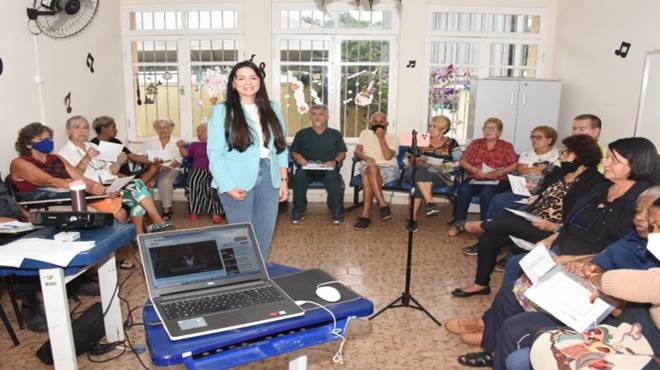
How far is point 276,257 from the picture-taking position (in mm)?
4117

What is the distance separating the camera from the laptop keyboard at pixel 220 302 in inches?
55.1

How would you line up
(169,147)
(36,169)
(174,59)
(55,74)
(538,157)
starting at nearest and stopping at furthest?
(36,169) < (538,157) < (55,74) < (169,147) < (174,59)

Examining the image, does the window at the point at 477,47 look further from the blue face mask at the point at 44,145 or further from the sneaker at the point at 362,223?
the blue face mask at the point at 44,145

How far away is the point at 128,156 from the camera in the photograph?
5.12 metres

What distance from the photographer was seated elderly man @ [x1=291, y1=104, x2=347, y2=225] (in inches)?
204

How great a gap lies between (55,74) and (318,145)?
2.59m

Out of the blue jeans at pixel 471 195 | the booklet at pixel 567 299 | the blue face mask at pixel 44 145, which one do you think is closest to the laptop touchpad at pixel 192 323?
the booklet at pixel 567 299

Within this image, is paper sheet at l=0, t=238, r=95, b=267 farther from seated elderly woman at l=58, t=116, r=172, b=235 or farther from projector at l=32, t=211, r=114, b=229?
seated elderly woman at l=58, t=116, r=172, b=235

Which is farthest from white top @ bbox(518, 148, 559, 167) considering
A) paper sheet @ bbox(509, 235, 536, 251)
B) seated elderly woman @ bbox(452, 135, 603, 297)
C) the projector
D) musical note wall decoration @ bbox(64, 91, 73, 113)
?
musical note wall decoration @ bbox(64, 91, 73, 113)

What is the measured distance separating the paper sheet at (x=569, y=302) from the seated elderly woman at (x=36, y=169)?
3.03 m

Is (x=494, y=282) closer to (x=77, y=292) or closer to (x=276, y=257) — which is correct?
(x=276, y=257)

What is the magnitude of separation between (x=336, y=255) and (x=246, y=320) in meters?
2.85

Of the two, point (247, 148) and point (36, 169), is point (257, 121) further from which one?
point (36, 169)

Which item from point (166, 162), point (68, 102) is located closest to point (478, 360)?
point (166, 162)
